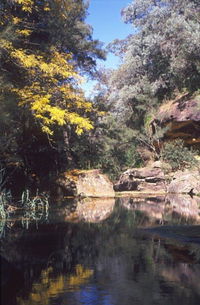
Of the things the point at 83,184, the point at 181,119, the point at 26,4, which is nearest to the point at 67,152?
the point at 83,184

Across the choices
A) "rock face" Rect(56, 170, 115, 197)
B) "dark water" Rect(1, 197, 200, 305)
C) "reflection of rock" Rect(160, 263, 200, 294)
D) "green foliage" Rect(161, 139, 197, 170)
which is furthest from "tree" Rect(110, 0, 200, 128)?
"reflection of rock" Rect(160, 263, 200, 294)

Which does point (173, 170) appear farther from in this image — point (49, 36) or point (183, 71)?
point (49, 36)

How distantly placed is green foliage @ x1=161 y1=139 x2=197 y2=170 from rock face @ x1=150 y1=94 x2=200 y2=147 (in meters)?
1.41

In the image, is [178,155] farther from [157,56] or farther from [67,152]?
[67,152]

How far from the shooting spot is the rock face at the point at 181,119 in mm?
22750

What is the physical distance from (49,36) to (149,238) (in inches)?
459

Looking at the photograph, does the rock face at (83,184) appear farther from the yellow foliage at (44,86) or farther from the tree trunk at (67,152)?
the yellow foliage at (44,86)

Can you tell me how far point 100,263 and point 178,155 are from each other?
1748cm

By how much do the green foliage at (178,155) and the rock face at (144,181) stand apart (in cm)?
126

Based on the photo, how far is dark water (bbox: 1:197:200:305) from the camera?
11.3 feet

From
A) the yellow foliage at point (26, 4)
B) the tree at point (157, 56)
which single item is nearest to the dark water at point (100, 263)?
the yellow foliage at point (26, 4)

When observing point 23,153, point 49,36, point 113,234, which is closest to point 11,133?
point 23,153

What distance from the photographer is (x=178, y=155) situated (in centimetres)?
2164

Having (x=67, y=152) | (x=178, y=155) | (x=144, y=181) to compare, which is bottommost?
(x=144, y=181)
